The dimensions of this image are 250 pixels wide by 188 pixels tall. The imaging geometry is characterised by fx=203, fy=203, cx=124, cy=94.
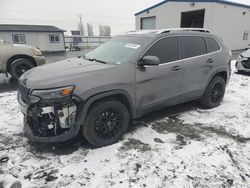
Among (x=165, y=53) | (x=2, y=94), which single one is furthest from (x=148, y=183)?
(x=2, y=94)

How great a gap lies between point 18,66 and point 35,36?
2063 centimetres

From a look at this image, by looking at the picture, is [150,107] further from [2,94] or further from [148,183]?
[2,94]

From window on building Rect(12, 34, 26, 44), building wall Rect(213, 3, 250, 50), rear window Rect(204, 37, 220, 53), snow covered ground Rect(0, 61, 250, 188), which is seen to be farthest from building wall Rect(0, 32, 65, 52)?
rear window Rect(204, 37, 220, 53)

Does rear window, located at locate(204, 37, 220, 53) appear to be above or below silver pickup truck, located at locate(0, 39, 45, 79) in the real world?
above

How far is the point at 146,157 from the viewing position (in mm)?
2957

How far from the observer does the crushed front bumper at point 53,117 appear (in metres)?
2.71

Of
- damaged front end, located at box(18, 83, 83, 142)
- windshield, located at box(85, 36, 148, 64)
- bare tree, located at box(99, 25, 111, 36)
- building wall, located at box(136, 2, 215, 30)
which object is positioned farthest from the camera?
bare tree, located at box(99, 25, 111, 36)

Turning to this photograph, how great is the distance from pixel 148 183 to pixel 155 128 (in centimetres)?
144

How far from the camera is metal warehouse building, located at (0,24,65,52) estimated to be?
23.8 m

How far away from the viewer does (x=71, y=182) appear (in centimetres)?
250

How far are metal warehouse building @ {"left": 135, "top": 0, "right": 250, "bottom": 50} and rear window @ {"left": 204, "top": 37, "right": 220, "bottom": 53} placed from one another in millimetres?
14201

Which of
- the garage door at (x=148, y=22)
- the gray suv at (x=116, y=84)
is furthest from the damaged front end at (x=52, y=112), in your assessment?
the garage door at (x=148, y=22)

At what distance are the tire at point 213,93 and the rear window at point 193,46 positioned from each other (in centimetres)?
77

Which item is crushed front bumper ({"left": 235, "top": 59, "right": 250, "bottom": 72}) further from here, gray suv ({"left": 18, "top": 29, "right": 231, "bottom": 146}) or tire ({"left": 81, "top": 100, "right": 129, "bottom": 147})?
tire ({"left": 81, "top": 100, "right": 129, "bottom": 147})
